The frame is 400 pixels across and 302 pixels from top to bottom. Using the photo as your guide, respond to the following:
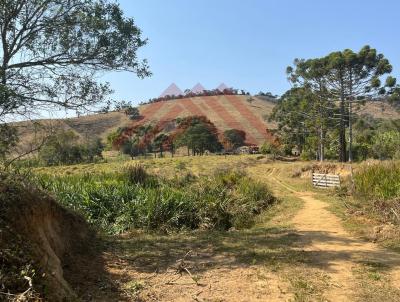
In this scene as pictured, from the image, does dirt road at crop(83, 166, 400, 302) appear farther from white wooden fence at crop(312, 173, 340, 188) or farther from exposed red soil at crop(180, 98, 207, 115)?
exposed red soil at crop(180, 98, 207, 115)

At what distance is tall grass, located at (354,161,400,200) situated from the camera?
11606 mm

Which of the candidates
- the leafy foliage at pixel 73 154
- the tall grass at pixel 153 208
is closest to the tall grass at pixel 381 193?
the tall grass at pixel 153 208

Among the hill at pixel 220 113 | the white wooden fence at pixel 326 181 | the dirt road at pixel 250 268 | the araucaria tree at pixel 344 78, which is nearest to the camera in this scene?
the dirt road at pixel 250 268

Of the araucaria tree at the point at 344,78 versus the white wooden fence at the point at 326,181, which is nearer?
the white wooden fence at the point at 326,181

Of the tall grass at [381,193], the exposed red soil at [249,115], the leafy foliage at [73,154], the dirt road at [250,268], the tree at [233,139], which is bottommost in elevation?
the dirt road at [250,268]

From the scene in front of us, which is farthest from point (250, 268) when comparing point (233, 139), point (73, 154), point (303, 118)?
point (233, 139)

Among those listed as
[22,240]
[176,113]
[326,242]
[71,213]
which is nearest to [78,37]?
[71,213]

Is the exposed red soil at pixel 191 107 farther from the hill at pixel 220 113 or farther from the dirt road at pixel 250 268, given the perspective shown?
the dirt road at pixel 250 268

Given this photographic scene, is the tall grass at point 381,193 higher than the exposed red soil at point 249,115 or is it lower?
lower

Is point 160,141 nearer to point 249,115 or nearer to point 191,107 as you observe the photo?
point 249,115

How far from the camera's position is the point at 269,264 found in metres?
6.71

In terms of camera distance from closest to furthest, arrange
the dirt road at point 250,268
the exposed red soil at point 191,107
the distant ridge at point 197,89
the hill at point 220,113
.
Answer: the dirt road at point 250,268 → the hill at point 220,113 → the exposed red soil at point 191,107 → the distant ridge at point 197,89

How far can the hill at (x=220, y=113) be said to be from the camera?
7701 centimetres

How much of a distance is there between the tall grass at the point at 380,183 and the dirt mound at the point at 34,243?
798 centimetres
